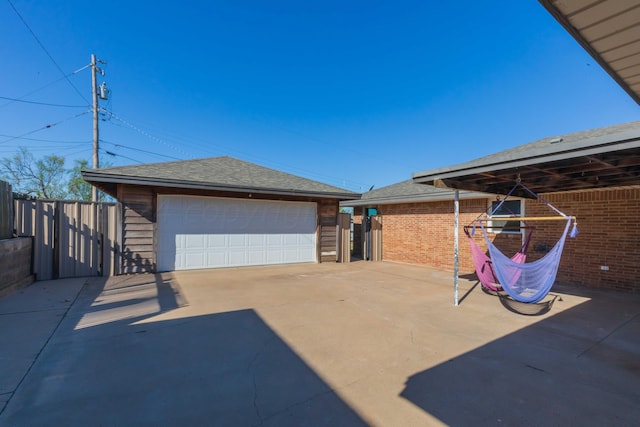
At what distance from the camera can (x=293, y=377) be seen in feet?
8.56

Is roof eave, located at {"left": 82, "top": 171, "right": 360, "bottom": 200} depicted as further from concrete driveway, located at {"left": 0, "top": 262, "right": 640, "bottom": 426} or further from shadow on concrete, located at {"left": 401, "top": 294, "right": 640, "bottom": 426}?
shadow on concrete, located at {"left": 401, "top": 294, "right": 640, "bottom": 426}

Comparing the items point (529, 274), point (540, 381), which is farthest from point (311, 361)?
point (529, 274)

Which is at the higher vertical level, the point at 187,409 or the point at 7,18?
the point at 7,18

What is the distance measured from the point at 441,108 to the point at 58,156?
23.4 meters

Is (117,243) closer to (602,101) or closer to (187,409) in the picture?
(187,409)

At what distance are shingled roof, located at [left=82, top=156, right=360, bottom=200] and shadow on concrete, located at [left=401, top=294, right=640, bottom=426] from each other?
21.6 feet

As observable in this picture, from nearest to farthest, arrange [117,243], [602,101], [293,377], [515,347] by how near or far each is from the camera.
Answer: [293,377] < [515,347] < [117,243] < [602,101]

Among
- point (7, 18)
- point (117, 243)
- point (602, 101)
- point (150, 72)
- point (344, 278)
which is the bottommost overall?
point (344, 278)

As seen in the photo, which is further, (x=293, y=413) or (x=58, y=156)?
(x=58, y=156)

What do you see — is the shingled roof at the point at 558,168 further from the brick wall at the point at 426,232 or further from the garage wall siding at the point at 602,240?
the brick wall at the point at 426,232

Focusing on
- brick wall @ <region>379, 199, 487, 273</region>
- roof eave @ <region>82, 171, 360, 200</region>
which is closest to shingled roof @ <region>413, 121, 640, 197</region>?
brick wall @ <region>379, 199, 487, 273</region>

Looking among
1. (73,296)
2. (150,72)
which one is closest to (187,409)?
(73,296)

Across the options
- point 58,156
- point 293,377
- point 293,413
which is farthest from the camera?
point 58,156

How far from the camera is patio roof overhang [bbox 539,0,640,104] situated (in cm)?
167
